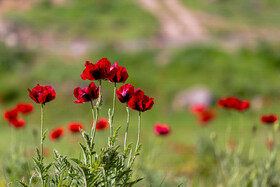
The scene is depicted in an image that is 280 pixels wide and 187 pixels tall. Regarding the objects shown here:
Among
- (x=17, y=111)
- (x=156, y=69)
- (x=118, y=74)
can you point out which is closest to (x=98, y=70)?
(x=118, y=74)

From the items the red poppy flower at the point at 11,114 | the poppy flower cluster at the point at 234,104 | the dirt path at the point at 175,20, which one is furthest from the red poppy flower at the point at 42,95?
the dirt path at the point at 175,20

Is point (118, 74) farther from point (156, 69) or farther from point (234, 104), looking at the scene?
point (156, 69)

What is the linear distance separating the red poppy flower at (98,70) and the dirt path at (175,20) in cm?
1612

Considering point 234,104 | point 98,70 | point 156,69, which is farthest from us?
point 156,69

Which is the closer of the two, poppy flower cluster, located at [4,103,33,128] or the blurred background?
poppy flower cluster, located at [4,103,33,128]

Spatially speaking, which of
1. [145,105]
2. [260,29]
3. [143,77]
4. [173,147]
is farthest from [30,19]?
[145,105]

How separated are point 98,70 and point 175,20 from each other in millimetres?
22175

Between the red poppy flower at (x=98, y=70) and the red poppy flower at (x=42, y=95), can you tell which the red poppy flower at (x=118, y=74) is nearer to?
the red poppy flower at (x=98, y=70)

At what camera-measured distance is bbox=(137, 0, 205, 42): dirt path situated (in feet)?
62.4

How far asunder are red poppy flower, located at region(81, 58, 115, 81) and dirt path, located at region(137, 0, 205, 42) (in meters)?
16.1

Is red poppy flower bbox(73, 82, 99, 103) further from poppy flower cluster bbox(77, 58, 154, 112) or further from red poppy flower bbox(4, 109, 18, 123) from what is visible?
red poppy flower bbox(4, 109, 18, 123)

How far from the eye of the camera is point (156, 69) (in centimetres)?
1316

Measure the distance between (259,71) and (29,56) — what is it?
29.5ft

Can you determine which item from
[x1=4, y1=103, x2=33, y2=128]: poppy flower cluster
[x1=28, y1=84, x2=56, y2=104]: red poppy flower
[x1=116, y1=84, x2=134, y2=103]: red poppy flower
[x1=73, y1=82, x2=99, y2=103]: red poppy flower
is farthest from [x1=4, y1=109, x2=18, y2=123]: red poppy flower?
[x1=116, y1=84, x2=134, y2=103]: red poppy flower
